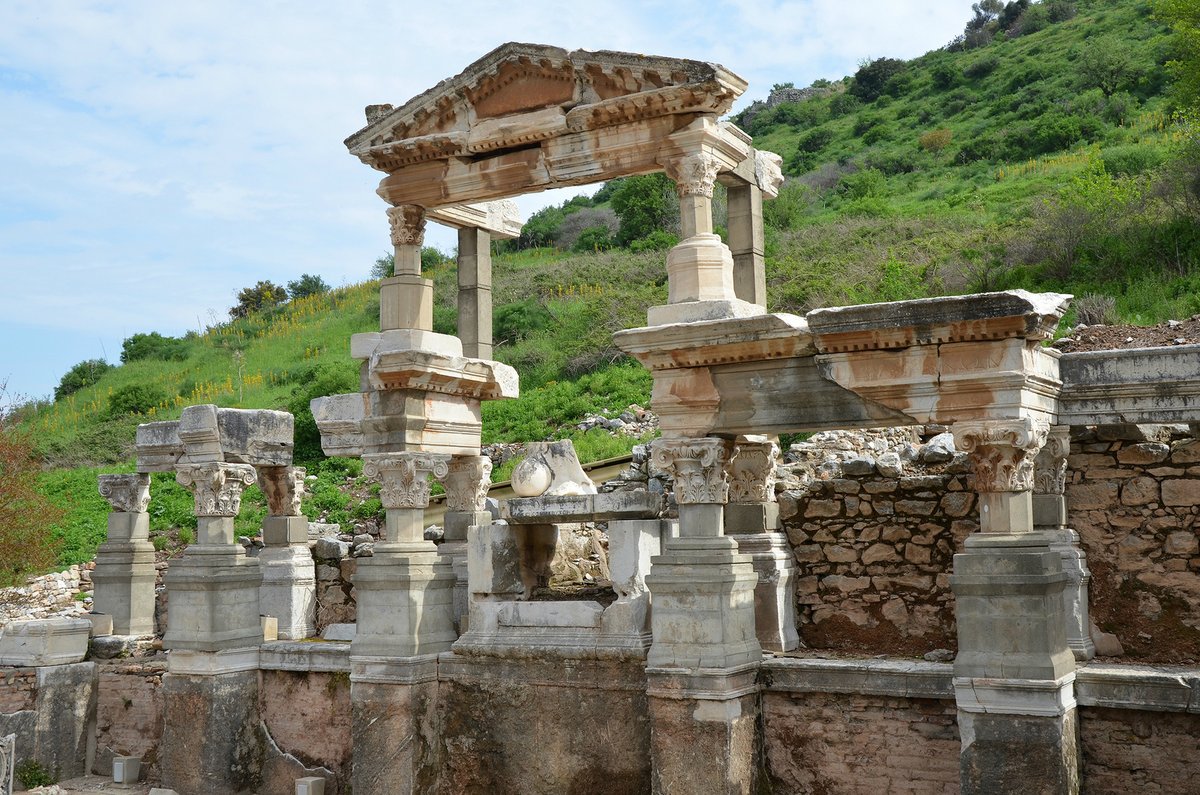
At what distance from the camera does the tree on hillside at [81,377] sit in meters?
39.9

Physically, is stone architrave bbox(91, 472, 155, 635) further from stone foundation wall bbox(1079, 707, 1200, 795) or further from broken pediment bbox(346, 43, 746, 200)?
stone foundation wall bbox(1079, 707, 1200, 795)

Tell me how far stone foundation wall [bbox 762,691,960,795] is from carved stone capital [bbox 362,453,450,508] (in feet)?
12.2

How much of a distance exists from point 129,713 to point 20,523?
579cm

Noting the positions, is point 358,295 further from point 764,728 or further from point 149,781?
point 764,728

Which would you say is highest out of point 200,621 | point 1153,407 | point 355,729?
point 1153,407

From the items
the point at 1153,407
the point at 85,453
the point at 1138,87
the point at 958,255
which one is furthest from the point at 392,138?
the point at 1138,87

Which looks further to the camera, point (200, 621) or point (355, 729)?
point (200, 621)

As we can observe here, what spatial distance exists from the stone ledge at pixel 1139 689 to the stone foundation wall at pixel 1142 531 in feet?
4.64

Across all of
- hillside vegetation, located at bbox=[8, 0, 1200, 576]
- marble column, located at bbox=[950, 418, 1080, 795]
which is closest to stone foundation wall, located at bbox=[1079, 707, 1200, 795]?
marble column, located at bbox=[950, 418, 1080, 795]

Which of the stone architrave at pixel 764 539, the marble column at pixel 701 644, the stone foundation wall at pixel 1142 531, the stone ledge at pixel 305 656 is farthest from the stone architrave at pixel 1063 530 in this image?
the stone ledge at pixel 305 656

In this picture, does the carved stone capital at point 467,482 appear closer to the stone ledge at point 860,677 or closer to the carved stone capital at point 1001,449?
the stone ledge at point 860,677

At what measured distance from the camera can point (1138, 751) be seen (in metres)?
7.69

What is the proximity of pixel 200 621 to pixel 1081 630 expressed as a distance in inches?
329

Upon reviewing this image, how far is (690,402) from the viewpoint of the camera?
9.07 meters
